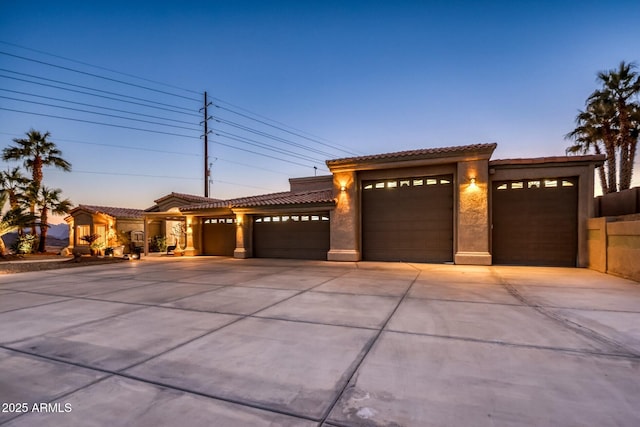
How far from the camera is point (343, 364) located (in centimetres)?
316

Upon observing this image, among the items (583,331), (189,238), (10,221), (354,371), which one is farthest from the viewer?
(189,238)

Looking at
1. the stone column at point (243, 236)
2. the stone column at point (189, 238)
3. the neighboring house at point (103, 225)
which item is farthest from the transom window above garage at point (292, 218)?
the neighboring house at point (103, 225)

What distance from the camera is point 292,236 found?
15406 mm

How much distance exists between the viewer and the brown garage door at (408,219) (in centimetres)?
1266

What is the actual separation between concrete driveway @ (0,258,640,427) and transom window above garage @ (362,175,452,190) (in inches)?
270

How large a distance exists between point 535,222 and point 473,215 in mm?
2441

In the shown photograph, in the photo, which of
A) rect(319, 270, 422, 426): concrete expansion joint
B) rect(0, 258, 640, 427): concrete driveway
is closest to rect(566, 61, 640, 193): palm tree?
rect(0, 258, 640, 427): concrete driveway

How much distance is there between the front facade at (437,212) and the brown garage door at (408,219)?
44 millimetres

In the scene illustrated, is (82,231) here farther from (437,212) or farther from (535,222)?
(535,222)

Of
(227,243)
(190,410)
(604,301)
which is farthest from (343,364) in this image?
(227,243)

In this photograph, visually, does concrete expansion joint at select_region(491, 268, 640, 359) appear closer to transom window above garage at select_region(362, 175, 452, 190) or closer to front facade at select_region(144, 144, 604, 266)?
front facade at select_region(144, 144, 604, 266)

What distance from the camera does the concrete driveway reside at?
7.55 feet

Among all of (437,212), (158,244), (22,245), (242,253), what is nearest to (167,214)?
(158,244)

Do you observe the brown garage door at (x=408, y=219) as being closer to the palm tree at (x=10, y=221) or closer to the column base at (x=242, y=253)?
the column base at (x=242, y=253)
